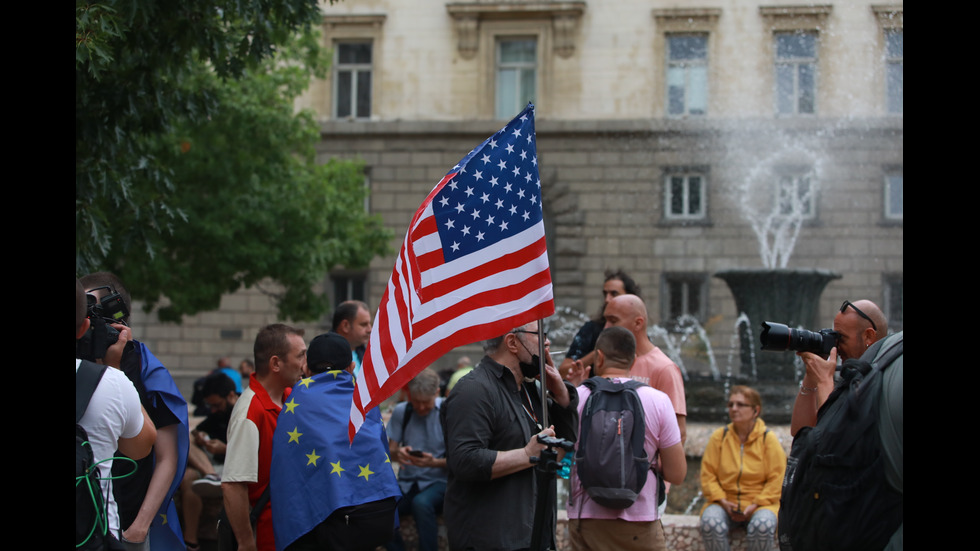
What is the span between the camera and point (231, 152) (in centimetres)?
1994

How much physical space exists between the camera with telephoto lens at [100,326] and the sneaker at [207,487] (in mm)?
2059

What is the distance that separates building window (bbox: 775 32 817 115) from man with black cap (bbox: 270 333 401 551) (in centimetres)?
2380

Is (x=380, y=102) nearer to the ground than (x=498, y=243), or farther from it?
farther from it

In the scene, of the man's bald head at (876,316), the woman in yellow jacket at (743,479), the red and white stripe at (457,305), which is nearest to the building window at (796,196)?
the woman in yellow jacket at (743,479)

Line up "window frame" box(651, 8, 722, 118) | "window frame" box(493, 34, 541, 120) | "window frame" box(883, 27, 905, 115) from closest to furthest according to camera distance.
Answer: "window frame" box(883, 27, 905, 115)
"window frame" box(651, 8, 722, 118)
"window frame" box(493, 34, 541, 120)

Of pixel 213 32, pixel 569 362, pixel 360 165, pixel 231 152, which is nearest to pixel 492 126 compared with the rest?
pixel 360 165

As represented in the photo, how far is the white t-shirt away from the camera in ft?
12.6

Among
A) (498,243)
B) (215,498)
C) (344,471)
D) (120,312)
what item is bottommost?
(215,498)

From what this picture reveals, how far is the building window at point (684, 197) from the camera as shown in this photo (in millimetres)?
27250

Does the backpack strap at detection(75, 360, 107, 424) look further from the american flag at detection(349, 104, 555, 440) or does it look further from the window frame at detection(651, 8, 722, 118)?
the window frame at detection(651, 8, 722, 118)

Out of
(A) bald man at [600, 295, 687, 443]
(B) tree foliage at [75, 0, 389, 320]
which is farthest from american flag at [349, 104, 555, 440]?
(B) tree foliage at [75, 0, 389, 320]

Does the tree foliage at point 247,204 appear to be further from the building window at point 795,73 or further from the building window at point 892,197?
the building window at point 892,197

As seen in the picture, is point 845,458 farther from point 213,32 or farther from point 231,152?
point 231,152

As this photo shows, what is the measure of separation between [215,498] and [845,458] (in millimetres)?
4748
